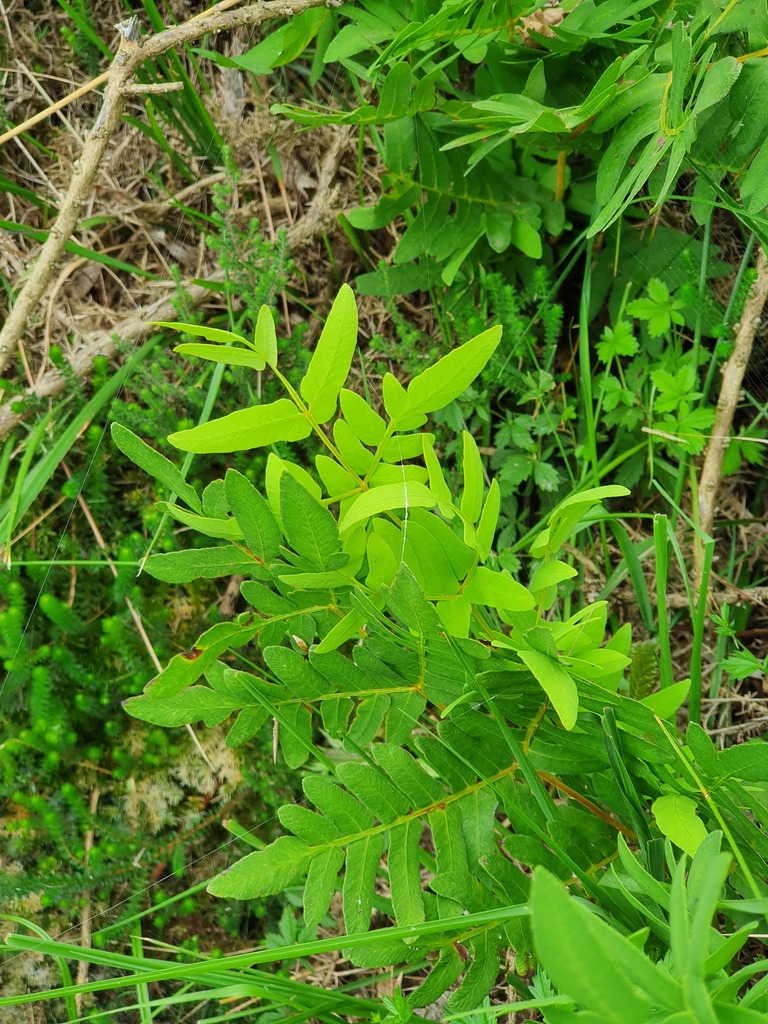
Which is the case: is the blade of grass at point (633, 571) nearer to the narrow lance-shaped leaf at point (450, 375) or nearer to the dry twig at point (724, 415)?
the dry twig at point (724, 415)

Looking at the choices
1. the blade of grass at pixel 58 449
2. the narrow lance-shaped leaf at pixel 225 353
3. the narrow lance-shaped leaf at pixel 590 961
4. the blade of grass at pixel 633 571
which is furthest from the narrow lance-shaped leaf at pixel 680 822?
the blade of grass at pixel 58 449

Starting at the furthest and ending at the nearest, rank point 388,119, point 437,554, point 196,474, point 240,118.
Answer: point 240,118, point 196,474, point 388,119, point 437,554

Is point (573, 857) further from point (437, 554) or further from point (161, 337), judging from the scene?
point (161, 337)

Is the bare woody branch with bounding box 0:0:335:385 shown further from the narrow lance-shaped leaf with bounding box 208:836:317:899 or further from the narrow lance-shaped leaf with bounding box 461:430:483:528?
the narrow lance-shaped leaf with bounding box 208:836:317:899

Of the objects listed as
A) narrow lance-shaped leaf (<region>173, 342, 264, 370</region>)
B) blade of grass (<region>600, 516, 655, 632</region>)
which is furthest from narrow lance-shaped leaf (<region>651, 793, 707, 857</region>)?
narrow lance-shaped leaf (<region>173, 342, 264, 370</region>)

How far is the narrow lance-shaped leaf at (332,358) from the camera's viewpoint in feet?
3.01

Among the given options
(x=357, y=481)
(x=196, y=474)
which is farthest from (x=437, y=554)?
(x=196, y=474)

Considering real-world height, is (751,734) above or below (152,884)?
above

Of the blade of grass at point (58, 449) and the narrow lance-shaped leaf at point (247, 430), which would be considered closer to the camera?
the narrow lance-shaped leaf at point (247, 430)

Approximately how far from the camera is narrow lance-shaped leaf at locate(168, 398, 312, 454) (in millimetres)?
923

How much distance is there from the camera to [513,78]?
Answer: 5.10 ft

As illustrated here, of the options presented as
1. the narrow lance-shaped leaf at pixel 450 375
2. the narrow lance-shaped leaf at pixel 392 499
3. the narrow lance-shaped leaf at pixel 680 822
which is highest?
the narrow lance-shaped leaf at pixel 450 375

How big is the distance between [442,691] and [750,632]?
896 mm

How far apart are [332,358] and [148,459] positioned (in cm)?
27
